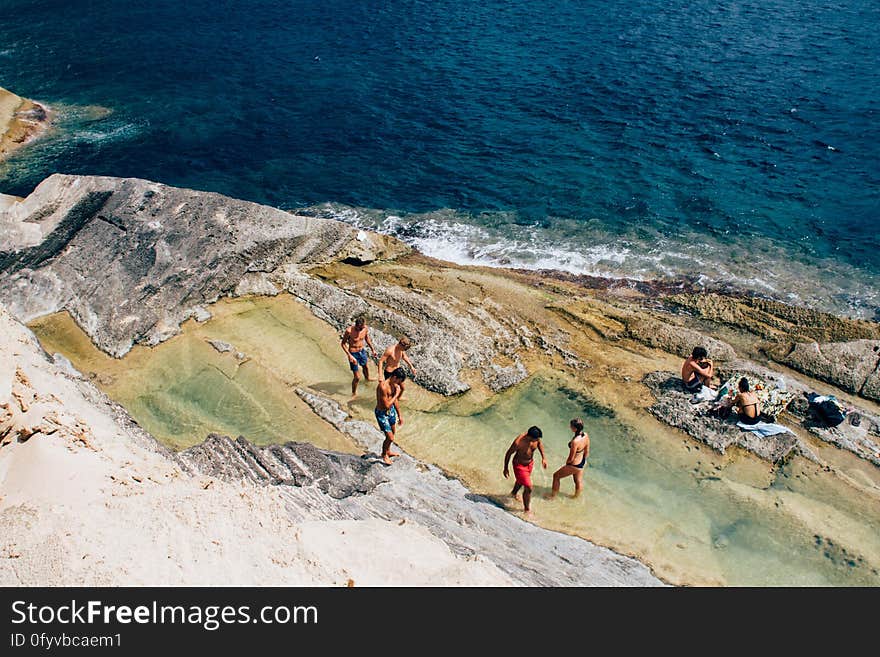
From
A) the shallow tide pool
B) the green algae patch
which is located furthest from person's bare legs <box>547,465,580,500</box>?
the green algae patch

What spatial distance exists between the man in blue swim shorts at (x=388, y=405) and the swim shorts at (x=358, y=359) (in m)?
2.19

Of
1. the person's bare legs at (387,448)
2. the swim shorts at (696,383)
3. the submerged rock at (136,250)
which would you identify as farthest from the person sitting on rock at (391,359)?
the swim shorts at (696,383)

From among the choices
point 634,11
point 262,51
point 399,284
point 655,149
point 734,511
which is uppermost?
point 634,11

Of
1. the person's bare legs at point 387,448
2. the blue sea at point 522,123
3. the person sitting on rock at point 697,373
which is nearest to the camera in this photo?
the person's bare legs at point 387,448

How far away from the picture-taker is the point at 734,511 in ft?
37.9

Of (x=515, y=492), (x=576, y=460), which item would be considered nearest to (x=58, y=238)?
(x=515, y=492)

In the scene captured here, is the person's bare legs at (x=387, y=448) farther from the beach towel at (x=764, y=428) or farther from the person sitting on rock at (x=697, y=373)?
the beach towel at (x=764, y=428)

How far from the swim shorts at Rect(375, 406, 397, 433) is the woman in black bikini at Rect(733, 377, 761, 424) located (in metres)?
7.06

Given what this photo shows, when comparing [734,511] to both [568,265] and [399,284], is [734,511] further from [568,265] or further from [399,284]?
[568,265]

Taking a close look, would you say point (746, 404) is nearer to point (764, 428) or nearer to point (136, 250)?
point (764, 428)

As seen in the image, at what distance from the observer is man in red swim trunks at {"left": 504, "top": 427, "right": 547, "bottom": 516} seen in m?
10.6

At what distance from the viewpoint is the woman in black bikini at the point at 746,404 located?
41.9 ft

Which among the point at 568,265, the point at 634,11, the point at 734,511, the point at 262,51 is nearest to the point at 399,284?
the point at 568,265
